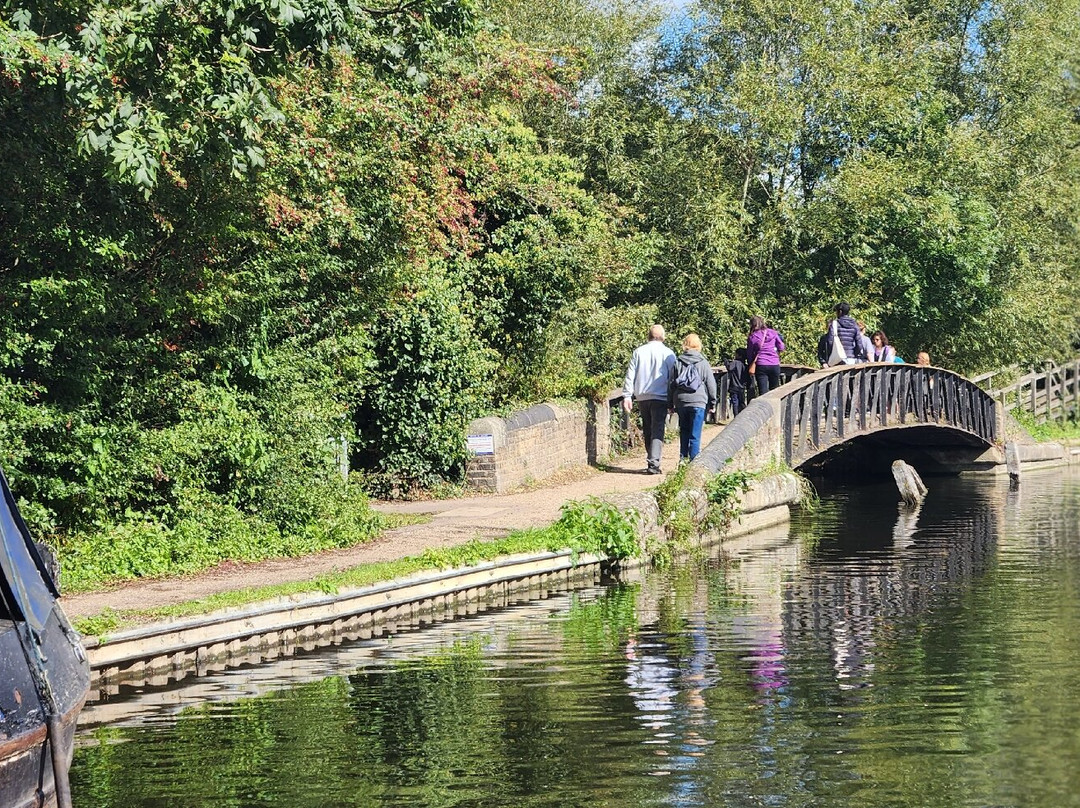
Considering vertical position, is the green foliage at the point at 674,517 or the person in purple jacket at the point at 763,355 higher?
the person in purple jacket at the point at 763,355

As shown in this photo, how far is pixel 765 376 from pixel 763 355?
1.65 feet

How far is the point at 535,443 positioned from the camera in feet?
69.2

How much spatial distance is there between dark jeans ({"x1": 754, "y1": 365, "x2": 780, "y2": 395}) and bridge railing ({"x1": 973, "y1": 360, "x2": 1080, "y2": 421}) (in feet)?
50.8

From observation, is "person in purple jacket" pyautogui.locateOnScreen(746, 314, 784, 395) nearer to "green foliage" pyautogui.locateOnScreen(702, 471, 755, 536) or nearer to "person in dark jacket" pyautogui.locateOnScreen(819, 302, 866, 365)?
"person in dark jacket" pyautogui.locateOnScreen(819, 302, 866, 365)

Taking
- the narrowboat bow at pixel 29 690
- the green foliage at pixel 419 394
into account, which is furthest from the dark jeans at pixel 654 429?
the narrowboat bow at pixel 29 690

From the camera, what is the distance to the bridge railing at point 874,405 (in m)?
24.2

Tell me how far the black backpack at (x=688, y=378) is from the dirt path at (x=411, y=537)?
1323mm

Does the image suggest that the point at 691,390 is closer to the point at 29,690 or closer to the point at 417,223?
the point at 417,223

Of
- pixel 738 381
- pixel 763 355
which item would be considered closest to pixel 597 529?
pixel 763 355

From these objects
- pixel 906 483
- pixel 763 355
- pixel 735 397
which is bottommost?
pixel 906 483

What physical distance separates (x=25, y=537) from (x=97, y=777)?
207cm

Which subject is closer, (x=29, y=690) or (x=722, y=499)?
(x=29, y=690)

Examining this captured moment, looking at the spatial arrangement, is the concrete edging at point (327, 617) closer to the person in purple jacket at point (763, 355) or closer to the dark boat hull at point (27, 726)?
the dark boat hull at point (27, 726)

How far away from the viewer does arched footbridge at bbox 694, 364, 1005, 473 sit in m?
21.8
